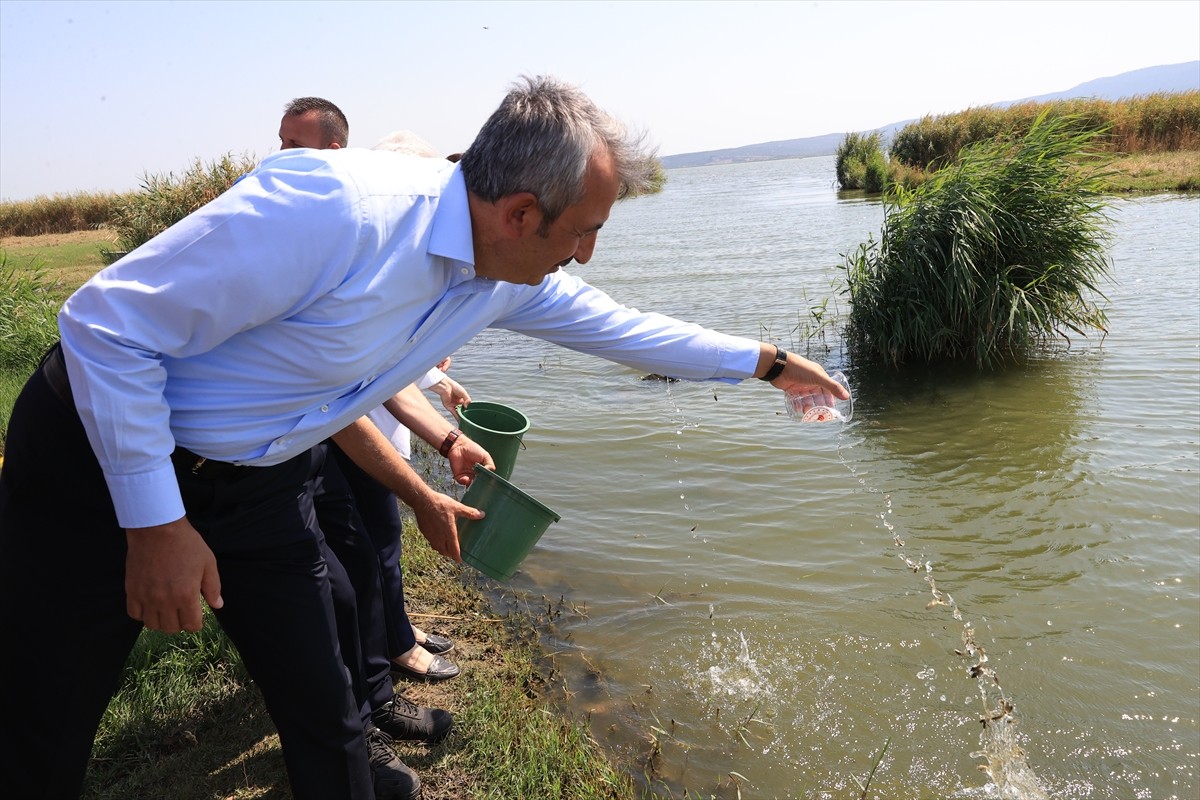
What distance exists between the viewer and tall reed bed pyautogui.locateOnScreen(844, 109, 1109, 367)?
8.23 metres

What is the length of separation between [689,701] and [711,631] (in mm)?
623

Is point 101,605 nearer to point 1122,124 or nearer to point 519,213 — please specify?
point 519,213

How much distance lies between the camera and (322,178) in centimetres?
176

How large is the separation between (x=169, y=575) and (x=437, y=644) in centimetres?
211

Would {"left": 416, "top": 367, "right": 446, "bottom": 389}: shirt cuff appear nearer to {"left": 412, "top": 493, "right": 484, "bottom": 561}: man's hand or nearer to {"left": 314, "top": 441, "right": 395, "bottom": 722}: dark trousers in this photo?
{"left": 314, "top": 441, "right": 395, "bottom": 722}: dark trousers

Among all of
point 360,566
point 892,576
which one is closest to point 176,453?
point 360,566

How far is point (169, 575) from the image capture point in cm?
187

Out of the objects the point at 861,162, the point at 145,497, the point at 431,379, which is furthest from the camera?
the point at 861,162

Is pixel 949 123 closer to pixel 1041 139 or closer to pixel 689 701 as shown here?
pixel 1041 139

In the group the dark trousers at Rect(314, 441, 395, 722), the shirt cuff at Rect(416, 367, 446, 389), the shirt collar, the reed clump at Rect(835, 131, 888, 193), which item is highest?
the reed clump at Rect(835, 131, 888, 193)

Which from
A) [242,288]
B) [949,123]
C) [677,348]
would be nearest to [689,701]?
[677,348]

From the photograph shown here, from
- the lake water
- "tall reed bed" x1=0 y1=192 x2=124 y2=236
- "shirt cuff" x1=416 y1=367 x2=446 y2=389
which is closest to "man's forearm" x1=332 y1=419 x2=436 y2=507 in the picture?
"shirt cuff" x1=416 y1=367 x2=446 y2=389

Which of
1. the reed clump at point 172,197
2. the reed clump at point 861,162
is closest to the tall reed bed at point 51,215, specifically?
the reed clump at point 172,197

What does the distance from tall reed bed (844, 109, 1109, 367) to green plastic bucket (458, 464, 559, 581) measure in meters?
6.34
